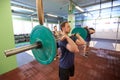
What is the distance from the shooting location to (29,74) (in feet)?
8.42

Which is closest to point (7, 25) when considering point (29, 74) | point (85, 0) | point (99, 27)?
point (29, 74)

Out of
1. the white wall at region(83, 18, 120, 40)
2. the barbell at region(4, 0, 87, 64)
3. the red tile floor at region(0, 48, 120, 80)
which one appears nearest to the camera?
the barbell at region(4, 0, 87, 64)

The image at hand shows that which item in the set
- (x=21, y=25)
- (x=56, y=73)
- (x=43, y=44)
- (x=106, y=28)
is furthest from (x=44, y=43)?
(x=106, y=28)

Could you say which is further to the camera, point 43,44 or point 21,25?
point 21,25

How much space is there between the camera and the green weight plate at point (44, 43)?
66 centimetres

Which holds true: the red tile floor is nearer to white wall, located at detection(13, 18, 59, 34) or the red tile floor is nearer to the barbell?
the barbell

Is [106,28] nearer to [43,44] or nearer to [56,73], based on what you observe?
[56,73]

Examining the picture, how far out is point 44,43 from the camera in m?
0.73

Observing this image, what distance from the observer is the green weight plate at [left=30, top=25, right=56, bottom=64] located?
2.17 feet

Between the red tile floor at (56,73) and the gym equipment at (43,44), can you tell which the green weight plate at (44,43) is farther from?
the red tile floor at (56,73)

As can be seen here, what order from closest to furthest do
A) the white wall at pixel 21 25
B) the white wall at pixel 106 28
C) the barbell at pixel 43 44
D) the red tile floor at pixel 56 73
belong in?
the barbell at pixel 43 44 < the red tile floor at pixel 56 73 < the white wall at pixel 21 25 < the white wall at pixel 106 28

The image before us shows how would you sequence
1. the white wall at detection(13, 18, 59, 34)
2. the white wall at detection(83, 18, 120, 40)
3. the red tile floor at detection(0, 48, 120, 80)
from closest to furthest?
the red tile floor at detection(0, 48, 120, 80) < the white wall at detection(13, 18, 59, 34) < the white wall at detection(83, 18, 120, 40)

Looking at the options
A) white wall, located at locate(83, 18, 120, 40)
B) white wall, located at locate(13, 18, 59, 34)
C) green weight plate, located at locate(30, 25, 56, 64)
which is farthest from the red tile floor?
white wall, located at locate(83, 18, 120, 40)

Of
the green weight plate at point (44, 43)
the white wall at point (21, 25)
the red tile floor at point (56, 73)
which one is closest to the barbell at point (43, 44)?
the green weight plate at point (44, 43)
